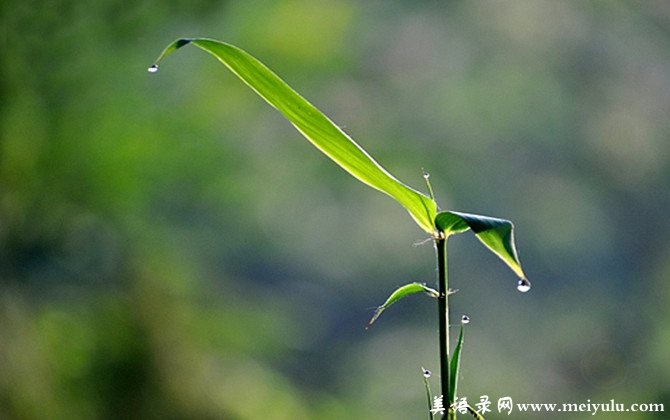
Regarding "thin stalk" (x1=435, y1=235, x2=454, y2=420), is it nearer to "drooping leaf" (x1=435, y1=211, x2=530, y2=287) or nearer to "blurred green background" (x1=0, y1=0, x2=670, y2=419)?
"drooping leaf" (x1=435, y1=211, x2=530, y2=287)

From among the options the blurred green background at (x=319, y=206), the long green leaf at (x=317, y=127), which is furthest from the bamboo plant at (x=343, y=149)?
the blurred green background at (x=319, y=206)

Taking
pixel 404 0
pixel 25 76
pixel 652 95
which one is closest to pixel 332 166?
pixel 404 0

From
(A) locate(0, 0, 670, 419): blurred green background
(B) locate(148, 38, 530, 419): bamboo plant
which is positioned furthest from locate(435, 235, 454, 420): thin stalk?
(A) locate(0, 0, 670, 419): blurred green background

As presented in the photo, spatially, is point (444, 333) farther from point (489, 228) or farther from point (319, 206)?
point (319, 206)

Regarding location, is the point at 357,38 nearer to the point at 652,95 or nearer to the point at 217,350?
the point at 652,95

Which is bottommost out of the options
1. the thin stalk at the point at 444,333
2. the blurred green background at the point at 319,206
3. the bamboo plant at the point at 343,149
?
the thin stalk at the point at 444,333

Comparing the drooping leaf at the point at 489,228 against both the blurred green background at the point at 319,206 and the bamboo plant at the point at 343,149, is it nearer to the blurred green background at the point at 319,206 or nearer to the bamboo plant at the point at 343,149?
the bamboo plant at the point at 343,149
